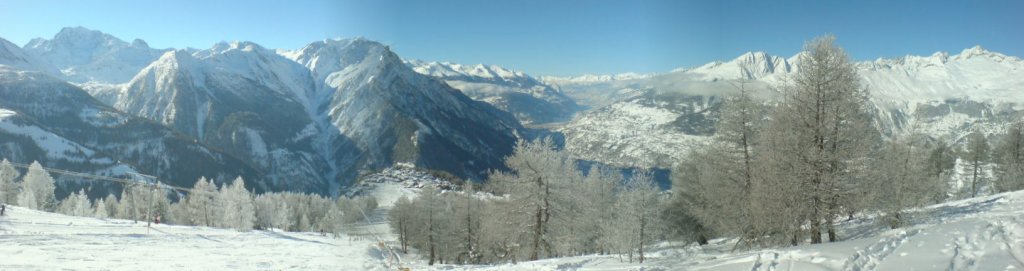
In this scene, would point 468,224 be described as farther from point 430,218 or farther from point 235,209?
point 235,209

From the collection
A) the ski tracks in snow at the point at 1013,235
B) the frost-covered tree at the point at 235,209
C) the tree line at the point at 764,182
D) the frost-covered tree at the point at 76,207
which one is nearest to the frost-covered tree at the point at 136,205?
the frost-covered tree at the point at 76,207

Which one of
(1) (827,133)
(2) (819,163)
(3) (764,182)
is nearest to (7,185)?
(3) (764,182)

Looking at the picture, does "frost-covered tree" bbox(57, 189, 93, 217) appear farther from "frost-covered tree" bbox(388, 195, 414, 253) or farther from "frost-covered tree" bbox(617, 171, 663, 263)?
"frost-covered tree" bbox(617, 171, 663, 263)

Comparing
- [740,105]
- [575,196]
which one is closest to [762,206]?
[740,105]

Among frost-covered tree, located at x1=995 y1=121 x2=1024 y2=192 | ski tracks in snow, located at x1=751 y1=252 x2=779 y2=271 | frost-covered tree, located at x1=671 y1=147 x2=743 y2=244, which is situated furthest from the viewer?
frost-covered tree, located at x1=995 y1=121 x2=1024 y2=192

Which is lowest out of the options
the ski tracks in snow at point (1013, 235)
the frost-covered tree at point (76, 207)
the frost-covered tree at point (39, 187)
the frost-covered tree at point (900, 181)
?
the frost-covered tree at point (76, 207)

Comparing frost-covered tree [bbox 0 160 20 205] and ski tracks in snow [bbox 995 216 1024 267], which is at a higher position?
ski tracks in snow [bbox 995 216 1024 267]

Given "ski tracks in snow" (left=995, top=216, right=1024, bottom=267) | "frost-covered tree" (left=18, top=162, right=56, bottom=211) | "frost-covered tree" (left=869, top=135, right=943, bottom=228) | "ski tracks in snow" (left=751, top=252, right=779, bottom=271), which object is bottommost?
"frost-covered tree" (left=18, top=162, right=56, bottom=211)

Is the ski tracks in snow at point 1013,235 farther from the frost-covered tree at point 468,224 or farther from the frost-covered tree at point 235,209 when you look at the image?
the frost-covered tree at point 235,209

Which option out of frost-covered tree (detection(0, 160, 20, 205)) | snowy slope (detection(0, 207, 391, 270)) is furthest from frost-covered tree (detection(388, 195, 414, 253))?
frost-covered tree (detection(0, 160, 20, 205))
